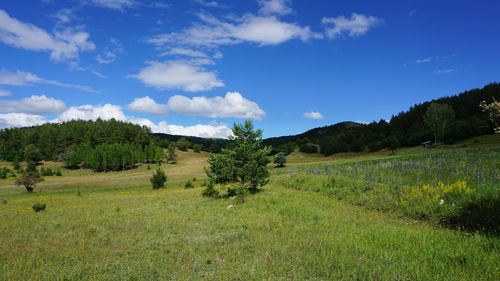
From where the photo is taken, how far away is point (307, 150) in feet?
502

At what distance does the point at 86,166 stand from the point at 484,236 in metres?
134

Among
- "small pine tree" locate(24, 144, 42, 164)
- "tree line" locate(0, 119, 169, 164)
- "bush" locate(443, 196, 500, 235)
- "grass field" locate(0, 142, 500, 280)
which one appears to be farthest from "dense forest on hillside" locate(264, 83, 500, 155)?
"grass field" locate(0, 142, 500, 280)

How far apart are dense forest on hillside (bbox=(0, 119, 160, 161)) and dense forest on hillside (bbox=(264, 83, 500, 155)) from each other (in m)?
64.8

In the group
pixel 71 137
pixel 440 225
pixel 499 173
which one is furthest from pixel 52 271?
pixel 71 137

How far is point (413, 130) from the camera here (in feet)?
468

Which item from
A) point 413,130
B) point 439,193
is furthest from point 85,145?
point 439,193

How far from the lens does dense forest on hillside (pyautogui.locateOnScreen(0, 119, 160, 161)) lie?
480ft

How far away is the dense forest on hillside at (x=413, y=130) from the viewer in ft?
370

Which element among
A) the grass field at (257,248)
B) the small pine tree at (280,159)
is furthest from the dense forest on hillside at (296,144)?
the grass field at (257,248)

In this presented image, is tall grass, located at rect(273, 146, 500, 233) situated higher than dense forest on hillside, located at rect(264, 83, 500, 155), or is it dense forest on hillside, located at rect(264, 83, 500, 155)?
dense forest on hillside, located at rect(264, 83, 500, 155)

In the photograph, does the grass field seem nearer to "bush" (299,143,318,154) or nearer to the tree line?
the tree line

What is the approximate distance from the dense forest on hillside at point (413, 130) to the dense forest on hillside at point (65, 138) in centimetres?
6482

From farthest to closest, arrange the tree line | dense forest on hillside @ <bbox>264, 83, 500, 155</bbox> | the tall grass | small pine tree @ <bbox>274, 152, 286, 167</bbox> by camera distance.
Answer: the tree line
dense forest on hillside @ <bbox>264, 83, 500, 155</bbox>
small pine tree @ <bbox>274, 152, 286, 167</bbox>
the tall grass

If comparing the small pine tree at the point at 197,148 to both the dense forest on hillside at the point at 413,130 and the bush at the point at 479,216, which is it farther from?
the bush at the point at 479,216
